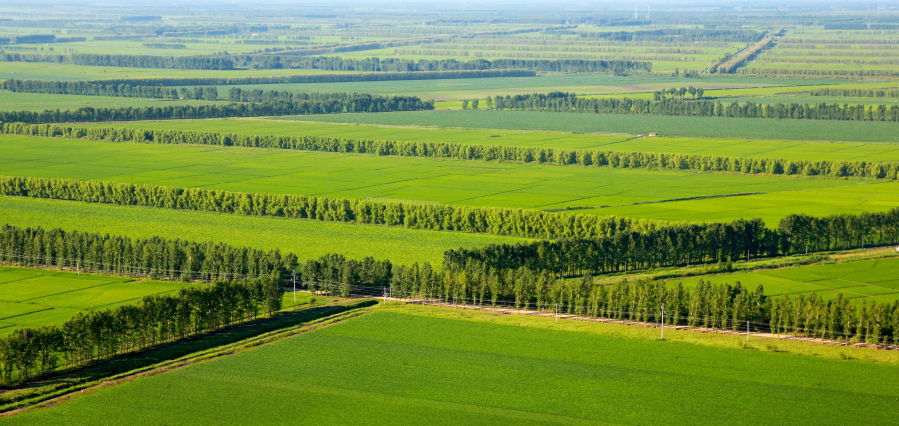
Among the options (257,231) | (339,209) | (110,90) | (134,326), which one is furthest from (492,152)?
(110,90)

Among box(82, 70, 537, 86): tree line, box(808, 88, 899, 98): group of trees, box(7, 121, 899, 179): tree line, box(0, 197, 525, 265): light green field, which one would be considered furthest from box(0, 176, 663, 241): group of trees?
box(808, 88, 899, 98): group of trees

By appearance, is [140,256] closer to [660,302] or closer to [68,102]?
[660,302]

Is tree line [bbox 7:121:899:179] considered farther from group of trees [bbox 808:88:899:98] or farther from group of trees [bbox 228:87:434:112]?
group of trees [bbox 808:88:899:98]

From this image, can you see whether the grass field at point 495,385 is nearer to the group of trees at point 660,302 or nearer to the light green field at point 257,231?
the group of trees at point 660,302

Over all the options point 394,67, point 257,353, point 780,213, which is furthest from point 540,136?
point 394,67

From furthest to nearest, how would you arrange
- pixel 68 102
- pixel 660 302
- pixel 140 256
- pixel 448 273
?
pixel 68 102 → pixel 140 256 → pixel 448 273 → pixel 660 302

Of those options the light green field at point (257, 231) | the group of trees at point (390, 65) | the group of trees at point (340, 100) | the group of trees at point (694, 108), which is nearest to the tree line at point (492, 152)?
the group of trees at point (340, 100)

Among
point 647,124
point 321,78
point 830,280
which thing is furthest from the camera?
point 321,78

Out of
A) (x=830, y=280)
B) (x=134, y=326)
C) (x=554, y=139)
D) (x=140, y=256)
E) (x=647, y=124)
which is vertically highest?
(x=647, y=124)
